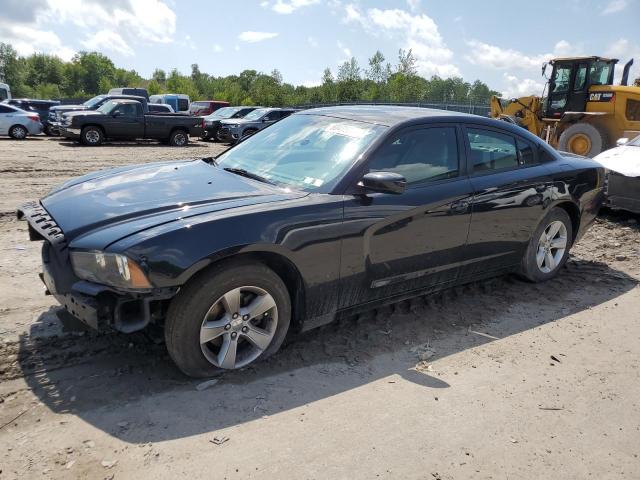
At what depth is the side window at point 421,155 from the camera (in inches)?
146

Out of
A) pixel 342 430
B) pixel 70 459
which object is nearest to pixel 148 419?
pixel 70 459

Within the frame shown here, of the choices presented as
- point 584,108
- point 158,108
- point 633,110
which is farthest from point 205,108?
point 633,110

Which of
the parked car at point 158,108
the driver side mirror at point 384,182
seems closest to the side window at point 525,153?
the driver side mirror at point 384,182

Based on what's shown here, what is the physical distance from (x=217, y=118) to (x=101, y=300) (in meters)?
21.3

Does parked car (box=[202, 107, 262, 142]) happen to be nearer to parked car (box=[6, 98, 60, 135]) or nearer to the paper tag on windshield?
parked car (box=[6, 98, 60, 135])

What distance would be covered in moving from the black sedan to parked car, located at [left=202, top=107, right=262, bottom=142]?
18007 millimetres

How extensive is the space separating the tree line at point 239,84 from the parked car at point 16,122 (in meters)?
29.0

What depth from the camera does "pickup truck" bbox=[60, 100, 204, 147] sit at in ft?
57.4

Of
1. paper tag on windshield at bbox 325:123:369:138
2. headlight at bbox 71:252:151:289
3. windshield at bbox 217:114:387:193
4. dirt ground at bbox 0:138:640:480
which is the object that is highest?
paper tag on windshield at bbox 325:123:369:138

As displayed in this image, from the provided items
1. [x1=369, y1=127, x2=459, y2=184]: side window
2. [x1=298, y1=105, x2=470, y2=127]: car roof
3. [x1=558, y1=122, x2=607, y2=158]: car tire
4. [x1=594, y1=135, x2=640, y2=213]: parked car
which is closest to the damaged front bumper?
[x1=369, y1=127, x2=459, y2=184]: side window

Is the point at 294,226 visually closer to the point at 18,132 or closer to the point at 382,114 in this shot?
the point at 382,114

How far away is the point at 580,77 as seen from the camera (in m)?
13.6

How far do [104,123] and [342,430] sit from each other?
17.7 metres

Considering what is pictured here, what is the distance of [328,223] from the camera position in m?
3.29
